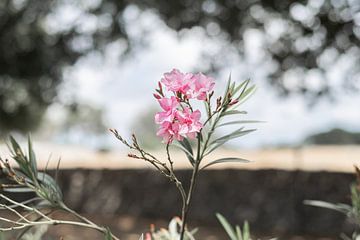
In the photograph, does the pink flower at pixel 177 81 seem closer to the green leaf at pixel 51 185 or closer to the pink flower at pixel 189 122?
the pink flower at pixel 189 122

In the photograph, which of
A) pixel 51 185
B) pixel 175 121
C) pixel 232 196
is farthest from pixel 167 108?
pixel 232 196

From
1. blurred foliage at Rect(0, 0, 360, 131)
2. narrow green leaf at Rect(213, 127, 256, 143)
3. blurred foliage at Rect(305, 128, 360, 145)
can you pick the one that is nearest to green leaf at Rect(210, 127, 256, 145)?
narrow green leaf at Rect(213, 127, 256, 143)

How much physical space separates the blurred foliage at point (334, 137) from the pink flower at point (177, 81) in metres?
12.2

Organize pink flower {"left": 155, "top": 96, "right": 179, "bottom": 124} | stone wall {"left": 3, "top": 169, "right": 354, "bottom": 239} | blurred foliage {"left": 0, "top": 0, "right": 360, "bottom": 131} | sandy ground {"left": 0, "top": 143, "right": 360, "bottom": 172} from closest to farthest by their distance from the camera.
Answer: pink flower {"left": 155, "top": 96, "right": 179, "bottom": 124}, stone wall {"left": 3, "top": 169, "right": 354, "bottom": 239}, sandy ground {"left": 0, "top": 143, "right": 360, "bottom": 172}, blurred foliage {"left": 0, "top": 0, "right": 360, "bottom": 131}

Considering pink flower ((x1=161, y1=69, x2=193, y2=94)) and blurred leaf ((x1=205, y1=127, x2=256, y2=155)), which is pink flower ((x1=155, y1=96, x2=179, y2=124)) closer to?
pink flower ((x1=161, y1=69, x2=193, y2=94))

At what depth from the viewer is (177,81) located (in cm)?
93

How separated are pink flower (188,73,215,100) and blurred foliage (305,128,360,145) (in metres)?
12.2

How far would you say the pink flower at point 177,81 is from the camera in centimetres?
92

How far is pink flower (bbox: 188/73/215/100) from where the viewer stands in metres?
0.92

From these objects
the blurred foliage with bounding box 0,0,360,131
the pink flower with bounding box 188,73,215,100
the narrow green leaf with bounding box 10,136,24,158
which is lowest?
the narrow green leaf with bounding box 10,136,24,158

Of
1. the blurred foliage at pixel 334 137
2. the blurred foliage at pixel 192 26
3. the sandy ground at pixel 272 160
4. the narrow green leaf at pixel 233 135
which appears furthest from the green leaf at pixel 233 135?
the blurred foliage at pixel 334 137

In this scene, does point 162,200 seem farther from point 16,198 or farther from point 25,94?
point 25,94

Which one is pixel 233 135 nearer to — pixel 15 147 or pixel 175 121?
pixel 175 121

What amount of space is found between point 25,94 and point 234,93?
10477 mm
